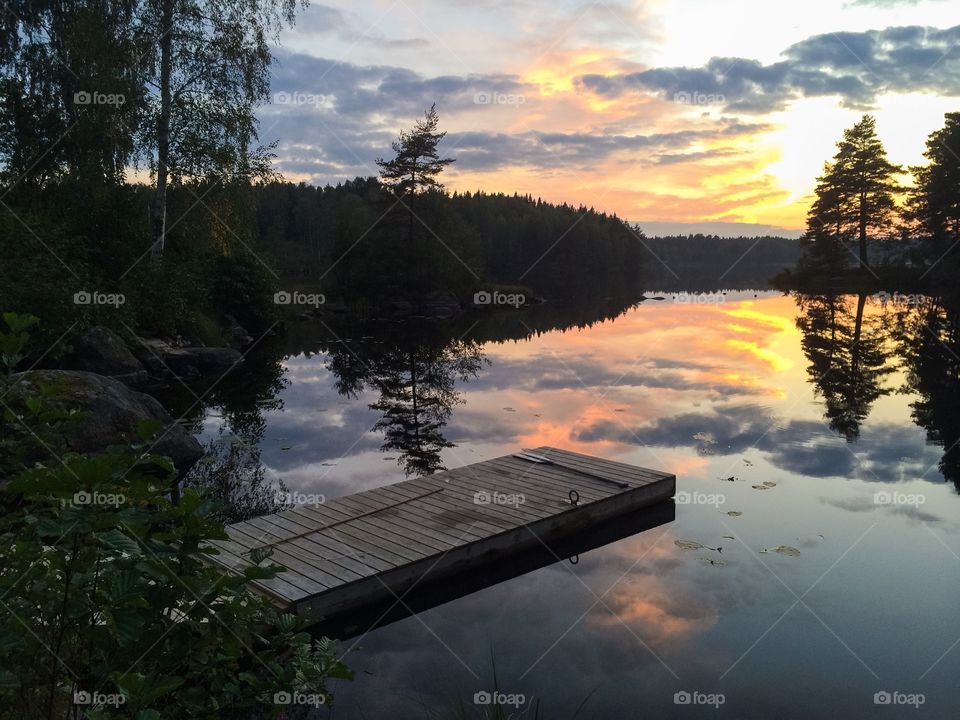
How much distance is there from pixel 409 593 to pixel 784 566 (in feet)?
14.7

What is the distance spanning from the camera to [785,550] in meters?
9.17

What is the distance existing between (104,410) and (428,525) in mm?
6166

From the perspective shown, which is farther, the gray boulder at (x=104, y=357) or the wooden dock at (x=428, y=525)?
the gray boulder at (x=104, y=357)

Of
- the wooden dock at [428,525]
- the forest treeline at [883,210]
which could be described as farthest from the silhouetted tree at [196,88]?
the forest treeline at [883,210]

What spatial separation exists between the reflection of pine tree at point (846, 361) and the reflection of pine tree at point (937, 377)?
0.92 metres

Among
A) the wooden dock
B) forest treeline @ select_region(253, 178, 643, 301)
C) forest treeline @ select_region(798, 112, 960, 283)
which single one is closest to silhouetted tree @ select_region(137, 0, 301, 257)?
forest treeline @ select_region(253, 178, 643, 301)

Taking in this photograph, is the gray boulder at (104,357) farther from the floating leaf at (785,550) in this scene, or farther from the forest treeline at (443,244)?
the floating leaf at (785,550)

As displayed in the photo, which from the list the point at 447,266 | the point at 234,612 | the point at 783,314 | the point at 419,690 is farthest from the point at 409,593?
the point at 447,266

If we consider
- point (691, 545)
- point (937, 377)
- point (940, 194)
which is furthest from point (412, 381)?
point (940, 194)

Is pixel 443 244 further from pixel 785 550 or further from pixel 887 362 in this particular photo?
pixel 785 550

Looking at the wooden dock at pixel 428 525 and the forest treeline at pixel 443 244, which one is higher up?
the forest treeline at pixel 443 244

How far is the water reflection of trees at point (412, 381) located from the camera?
14.6 m

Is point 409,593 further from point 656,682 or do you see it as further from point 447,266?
point 447,266

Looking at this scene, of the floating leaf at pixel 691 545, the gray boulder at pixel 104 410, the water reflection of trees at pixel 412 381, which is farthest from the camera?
the water reflection of trees at pixel 412 381
